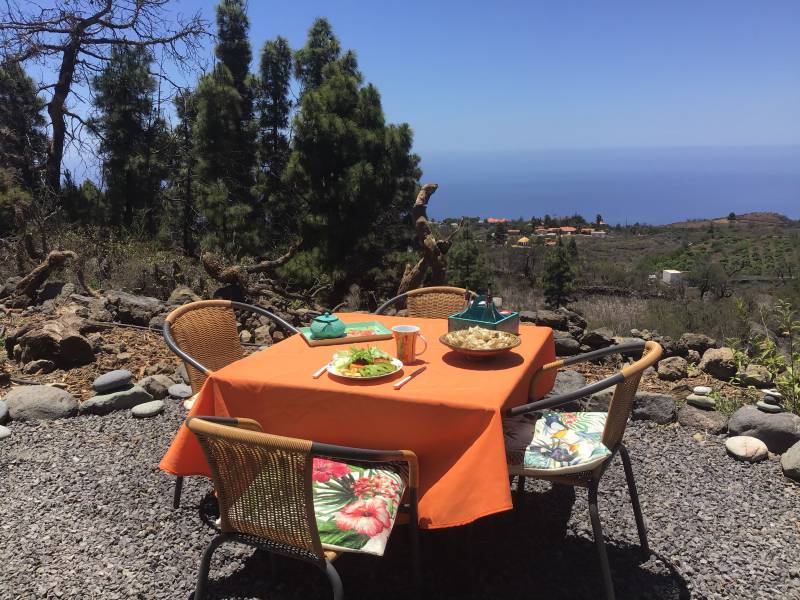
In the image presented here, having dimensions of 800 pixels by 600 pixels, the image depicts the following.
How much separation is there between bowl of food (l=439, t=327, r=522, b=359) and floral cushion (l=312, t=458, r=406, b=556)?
1.72 feet

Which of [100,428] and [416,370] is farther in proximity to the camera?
[100,428]

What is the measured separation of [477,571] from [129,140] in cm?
1070

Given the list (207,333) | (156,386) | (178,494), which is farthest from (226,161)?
(178,494)

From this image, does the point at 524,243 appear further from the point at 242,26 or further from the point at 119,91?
the point at 119,91

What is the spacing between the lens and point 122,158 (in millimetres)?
10367

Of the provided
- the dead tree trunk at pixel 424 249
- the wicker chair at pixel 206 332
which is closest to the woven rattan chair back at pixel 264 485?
the wicker chair at pixel 206 332

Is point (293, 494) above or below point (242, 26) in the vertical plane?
below

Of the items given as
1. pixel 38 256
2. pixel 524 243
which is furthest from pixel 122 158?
pixel 524 243

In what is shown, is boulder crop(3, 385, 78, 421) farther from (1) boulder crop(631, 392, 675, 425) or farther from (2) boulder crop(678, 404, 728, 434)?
(2) boulder crop(678, 404, 728, 434)

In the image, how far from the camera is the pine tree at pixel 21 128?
9.60m

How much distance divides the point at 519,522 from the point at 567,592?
1.49 feet

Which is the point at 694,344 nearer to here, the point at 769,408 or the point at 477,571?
the point at 769,408

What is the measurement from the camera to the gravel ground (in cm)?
198

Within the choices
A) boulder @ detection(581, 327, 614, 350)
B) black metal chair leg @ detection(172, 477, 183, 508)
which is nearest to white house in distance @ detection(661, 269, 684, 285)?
boulder @ detection(581, 327, 614, 350)
